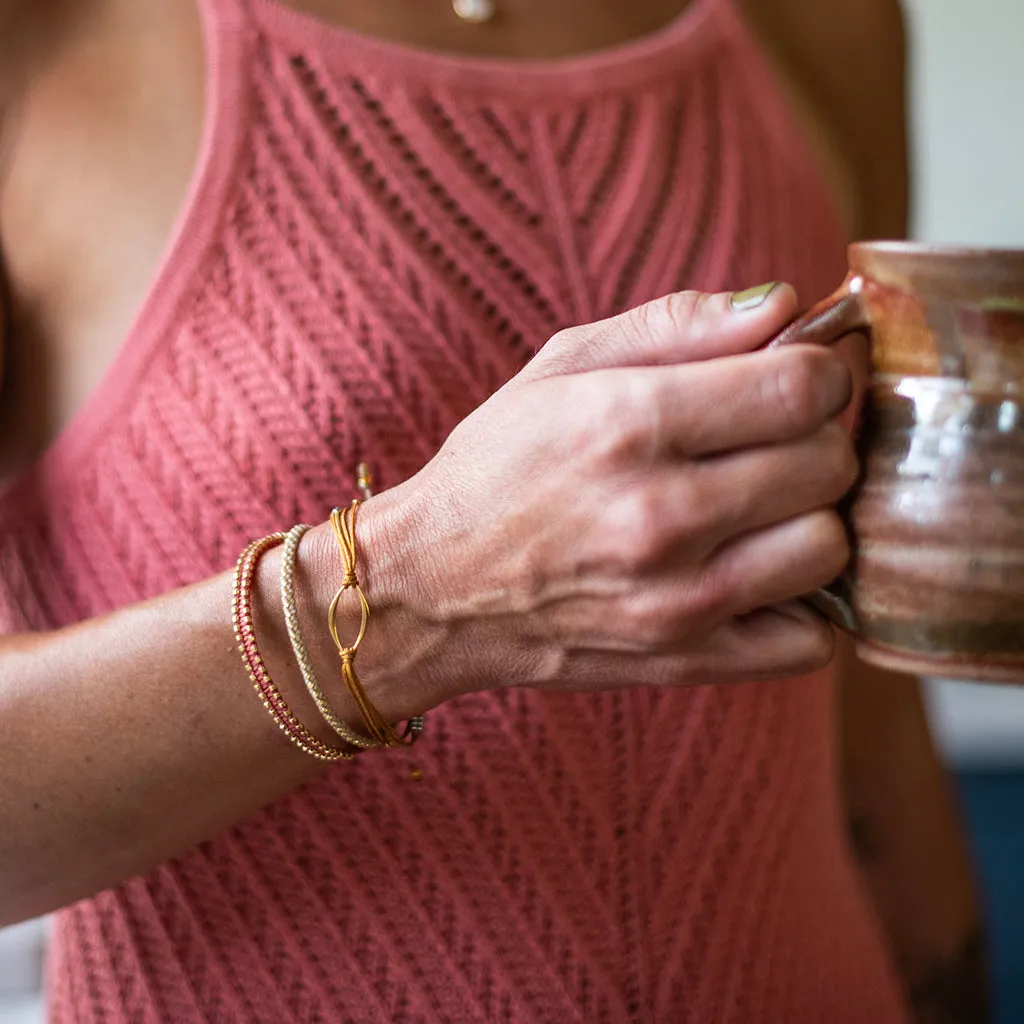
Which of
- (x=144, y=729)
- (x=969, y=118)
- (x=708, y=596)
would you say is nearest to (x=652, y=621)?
(x=708, y=596)

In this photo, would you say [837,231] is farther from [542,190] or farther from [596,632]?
[596,632]

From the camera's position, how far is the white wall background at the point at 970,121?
1.90 meters

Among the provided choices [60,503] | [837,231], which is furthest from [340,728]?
[837,231]

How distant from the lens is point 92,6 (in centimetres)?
65

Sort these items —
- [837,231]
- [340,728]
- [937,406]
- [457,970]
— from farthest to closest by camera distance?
[837,231] < [457,970] < [340,728] < [937,406]

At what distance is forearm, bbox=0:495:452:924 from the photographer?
0.55 m

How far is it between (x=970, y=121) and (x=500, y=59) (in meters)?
1.49

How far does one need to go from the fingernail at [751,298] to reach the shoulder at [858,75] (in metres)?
0.42

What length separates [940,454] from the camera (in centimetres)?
44

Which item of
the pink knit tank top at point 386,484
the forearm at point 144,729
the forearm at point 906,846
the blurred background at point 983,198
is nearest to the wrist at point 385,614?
the forearm at point 144,729

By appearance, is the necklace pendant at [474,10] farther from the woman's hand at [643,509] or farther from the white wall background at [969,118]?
the white wall background at [969,118]

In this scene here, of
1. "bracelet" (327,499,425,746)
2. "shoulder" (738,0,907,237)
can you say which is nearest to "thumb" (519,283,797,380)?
"bracelet" (327,499,425,746)

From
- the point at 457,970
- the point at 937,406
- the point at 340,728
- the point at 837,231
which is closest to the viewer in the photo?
the point at 937,406

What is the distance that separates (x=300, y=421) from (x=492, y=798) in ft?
0.75
